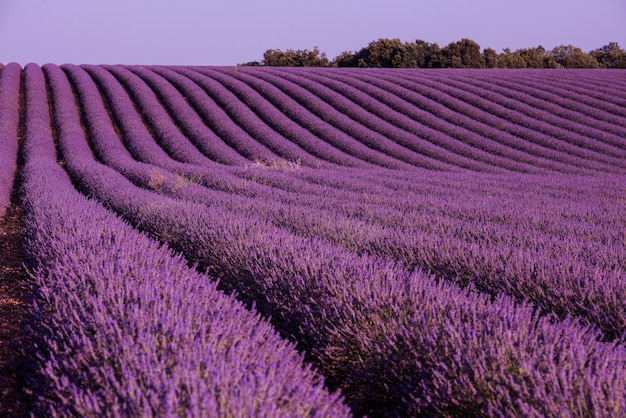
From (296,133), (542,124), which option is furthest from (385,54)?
(296,133)

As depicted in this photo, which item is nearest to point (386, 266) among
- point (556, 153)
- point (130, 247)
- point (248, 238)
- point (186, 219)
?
point (248, 238)

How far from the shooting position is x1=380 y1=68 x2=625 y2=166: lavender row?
14188 mm

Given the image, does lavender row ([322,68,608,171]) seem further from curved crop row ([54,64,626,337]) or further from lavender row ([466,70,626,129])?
curved crop row ([54,64,626,337])

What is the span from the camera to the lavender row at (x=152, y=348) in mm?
1549

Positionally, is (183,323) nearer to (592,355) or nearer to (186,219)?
(592,355)

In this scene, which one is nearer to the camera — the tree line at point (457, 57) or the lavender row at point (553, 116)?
the lavender row at point (553, 116)

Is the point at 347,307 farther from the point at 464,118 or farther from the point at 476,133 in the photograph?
the point at 464,118

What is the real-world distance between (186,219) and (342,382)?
115 inches

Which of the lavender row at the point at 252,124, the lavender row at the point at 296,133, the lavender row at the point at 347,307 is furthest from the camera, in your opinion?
the lavender row at the point at 252,124

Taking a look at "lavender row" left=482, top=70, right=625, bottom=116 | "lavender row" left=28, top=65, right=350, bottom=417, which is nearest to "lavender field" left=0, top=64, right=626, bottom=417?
"lavender row" left=28, top=65, right=350, bottom=417

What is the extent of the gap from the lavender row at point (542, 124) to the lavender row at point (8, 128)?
13245 millimetres

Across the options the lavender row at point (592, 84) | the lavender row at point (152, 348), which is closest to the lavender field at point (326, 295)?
the lavender row at point (152, 348)

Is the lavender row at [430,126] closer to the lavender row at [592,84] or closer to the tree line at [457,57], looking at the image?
the lavender row at [592,84]

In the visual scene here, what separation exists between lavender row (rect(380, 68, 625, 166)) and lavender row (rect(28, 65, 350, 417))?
1311 cm
